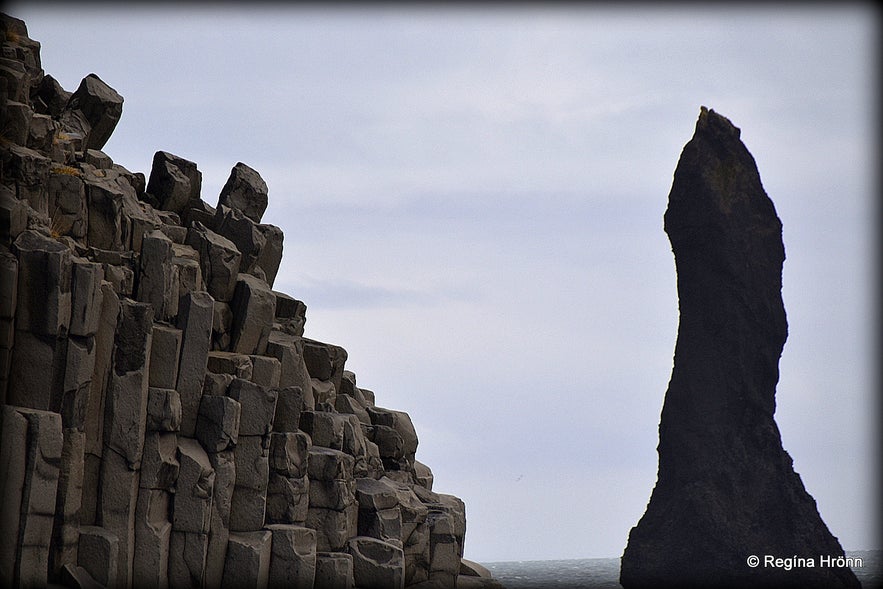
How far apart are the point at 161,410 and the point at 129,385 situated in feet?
3.42

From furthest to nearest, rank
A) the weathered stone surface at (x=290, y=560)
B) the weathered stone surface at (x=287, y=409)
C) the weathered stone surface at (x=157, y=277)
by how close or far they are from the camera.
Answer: the weathered stone surface at (x=287, y=409), the weathered stone surface at (x=290, y=560), the weathered stone surface at (x=157, y=277)

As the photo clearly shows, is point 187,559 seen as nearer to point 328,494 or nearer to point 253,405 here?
point 253,405

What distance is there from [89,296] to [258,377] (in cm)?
617

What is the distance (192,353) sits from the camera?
2761 centimetres

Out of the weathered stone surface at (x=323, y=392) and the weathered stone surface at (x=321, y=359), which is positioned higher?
the weathered stone surface at (x=321, y=359)

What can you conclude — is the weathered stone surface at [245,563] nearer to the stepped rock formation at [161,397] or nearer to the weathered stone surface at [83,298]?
the stepped rock formation at [161,397]

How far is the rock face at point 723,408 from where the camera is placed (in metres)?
65.8

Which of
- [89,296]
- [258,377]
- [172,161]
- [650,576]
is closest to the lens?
[89,296]

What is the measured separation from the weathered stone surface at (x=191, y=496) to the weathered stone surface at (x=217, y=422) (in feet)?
2.40

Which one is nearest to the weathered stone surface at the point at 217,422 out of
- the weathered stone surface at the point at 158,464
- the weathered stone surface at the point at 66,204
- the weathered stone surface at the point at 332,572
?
the weathered stone surface at the point at 158,464

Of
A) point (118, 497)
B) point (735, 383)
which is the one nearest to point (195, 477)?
point (118, 497)

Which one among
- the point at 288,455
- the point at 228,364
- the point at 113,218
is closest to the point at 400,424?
the point at 288,455

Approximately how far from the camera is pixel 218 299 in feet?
99.5

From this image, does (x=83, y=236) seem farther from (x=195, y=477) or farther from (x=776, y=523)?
(x=776, y=523)
